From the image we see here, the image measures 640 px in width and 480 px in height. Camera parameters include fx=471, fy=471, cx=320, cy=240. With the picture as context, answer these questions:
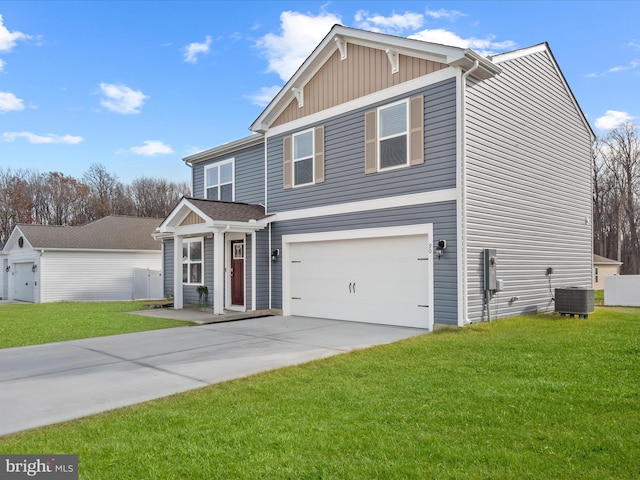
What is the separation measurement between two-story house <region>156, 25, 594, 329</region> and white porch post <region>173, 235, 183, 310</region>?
0.09m

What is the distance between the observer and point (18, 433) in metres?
4.38

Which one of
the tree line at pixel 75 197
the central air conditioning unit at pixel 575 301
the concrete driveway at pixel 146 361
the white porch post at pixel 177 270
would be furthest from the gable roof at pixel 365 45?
the tree line at pixel 75 197

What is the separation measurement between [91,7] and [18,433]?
489 inches

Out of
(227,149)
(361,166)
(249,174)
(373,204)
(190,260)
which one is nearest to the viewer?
(373,204)

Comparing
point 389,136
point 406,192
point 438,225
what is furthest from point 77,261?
point 438,225

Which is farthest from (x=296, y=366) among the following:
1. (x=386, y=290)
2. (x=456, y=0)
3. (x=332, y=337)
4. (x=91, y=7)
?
(x=91, y=7)

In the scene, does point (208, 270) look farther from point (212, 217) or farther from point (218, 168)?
point (212, 217)

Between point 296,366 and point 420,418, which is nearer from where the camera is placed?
point 420,418

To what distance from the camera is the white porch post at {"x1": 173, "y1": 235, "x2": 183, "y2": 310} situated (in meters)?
15.0

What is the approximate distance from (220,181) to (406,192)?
26.3 feet

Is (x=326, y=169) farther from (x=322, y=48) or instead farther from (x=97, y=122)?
(x=97, y=122)

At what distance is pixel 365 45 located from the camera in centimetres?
1138

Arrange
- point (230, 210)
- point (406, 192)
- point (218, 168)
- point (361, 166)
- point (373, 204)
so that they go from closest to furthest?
1. point (406, 192)
2. point (373, 204)
3. point (361, 166)
4. point (230, 210)
5. point (218, 168)

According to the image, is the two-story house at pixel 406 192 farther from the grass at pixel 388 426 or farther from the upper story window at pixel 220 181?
the grass at pixel 388 426
